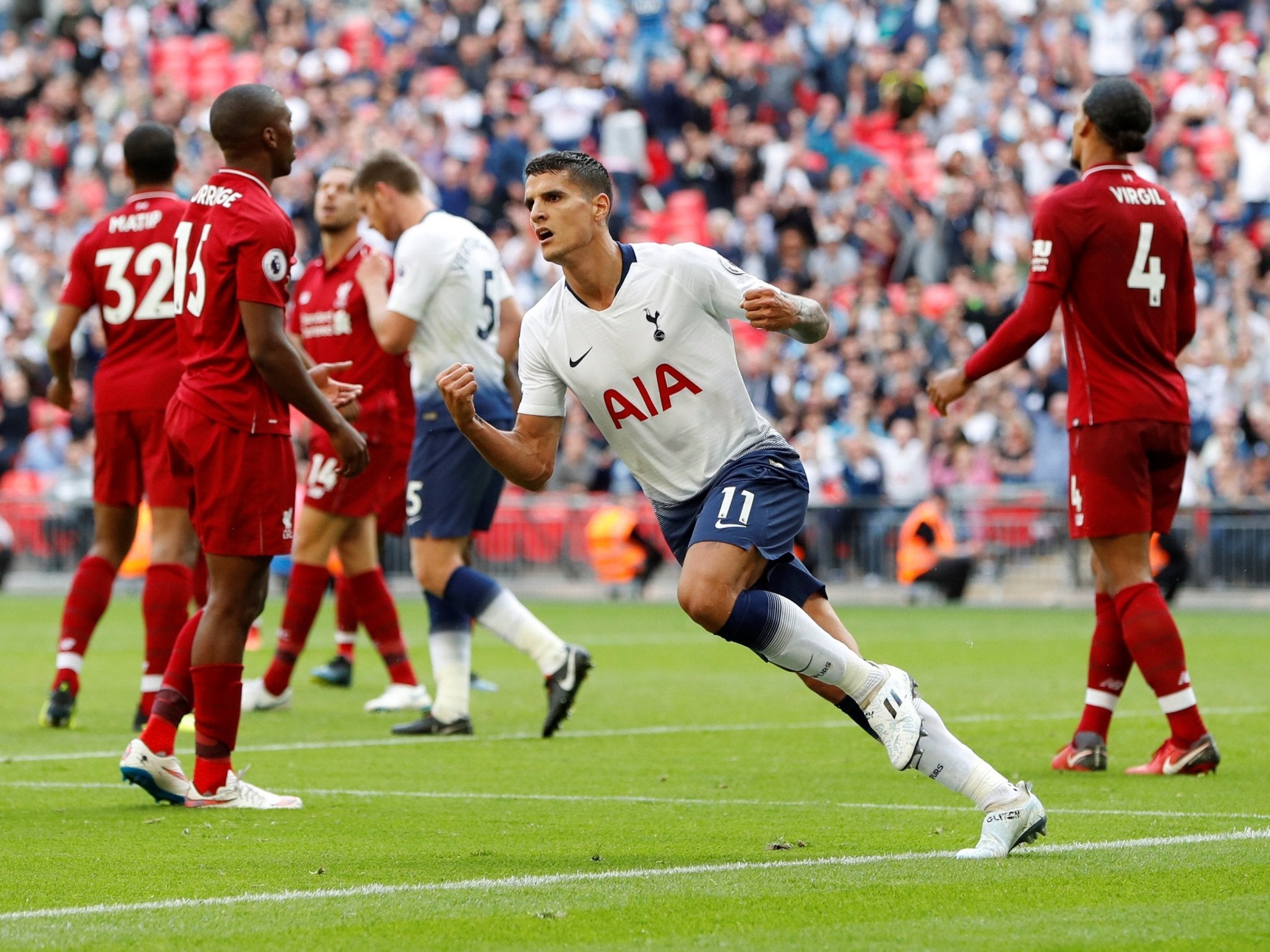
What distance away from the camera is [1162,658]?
27.5ft

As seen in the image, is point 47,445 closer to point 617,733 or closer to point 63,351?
point 63,351

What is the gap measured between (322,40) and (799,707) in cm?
2329

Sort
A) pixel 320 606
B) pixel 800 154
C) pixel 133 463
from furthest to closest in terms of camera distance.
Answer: pixel 800 154
pixel 320 606
pixel 133 463

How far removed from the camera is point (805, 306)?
6.23 meters

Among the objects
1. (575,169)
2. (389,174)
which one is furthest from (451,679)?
(575,169)

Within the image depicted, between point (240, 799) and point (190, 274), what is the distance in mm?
1897

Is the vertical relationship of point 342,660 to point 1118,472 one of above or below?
below

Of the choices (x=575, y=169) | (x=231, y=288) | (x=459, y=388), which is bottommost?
(x=459, y=388)

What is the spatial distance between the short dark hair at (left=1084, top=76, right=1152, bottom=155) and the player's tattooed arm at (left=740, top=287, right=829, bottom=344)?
284 cm

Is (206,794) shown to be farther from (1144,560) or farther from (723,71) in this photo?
(723,71)

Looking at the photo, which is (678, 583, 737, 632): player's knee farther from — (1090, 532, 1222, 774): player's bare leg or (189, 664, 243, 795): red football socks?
(1090, 532, 1222, 774): player's bare leg

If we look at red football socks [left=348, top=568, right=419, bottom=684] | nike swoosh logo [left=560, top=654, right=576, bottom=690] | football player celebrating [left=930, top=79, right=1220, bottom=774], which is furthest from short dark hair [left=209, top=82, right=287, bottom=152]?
red football socks [left=348, top=568, right=419, bottom=684]

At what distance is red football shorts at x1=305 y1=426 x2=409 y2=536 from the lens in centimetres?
1134

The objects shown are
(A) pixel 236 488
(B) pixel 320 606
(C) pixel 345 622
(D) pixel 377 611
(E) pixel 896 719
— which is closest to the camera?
(E) pixel 896 719
